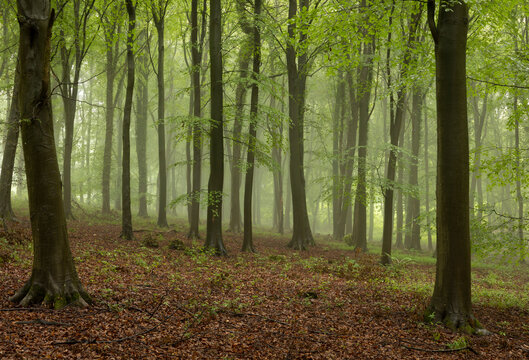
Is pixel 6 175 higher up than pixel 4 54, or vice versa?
pixel 4 54

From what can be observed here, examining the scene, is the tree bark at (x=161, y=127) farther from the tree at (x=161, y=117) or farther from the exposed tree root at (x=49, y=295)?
the exposed tree root at (x=49, y=295)

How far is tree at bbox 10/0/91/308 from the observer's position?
5473 millimetres

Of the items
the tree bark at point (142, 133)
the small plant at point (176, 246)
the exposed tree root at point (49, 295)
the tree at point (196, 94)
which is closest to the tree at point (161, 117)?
the tree at point (196, 94)

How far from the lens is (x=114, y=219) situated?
2067 centimetres

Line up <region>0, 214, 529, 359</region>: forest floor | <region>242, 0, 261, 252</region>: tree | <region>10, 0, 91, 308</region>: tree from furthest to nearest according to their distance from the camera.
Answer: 1. <region>242, 0, 261, 252</region>: tree
2. <region>10, 0, 91, 308</region>: tree
3. <region>0, 214, 529, 359</region>: forest floor

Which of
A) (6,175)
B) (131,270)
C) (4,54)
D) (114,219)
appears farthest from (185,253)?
(4,54)

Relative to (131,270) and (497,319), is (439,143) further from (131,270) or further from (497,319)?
(131,270)

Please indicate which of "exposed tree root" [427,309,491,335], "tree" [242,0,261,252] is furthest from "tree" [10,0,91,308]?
"tree" [242,0,261,252]

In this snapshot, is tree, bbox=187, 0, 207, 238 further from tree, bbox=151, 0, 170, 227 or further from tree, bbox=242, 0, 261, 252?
tree, bbox=151, 0, 170, 227

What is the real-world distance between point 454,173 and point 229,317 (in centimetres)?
472

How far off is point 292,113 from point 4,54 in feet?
49.7

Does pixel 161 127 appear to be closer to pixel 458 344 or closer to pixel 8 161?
pixel 8 161

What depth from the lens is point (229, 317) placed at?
20.9 ft

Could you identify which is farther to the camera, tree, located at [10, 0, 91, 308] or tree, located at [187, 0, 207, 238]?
tree, located at [187, 0, 207, 238]
